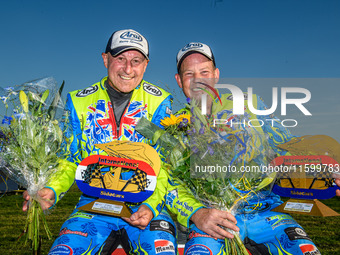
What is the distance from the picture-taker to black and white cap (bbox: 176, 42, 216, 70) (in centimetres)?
341

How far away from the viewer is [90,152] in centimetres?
317

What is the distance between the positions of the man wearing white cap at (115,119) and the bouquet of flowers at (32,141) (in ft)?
0.44

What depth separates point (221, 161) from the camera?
225 cm

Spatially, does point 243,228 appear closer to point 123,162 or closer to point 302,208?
point 302,208

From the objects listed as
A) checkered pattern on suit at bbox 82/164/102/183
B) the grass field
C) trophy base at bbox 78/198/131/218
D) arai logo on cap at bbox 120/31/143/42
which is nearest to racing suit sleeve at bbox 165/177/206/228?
trophy base at bbox 78/198/131/218

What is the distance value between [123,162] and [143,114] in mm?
863

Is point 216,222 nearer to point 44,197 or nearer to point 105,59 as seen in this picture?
point 44,197

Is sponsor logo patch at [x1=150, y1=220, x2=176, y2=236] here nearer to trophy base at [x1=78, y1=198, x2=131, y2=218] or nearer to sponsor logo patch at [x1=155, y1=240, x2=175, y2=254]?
sponsor logo patch at [x1=155, y1=240, x2=175, y2=254]

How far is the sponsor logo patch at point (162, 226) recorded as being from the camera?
2.60m

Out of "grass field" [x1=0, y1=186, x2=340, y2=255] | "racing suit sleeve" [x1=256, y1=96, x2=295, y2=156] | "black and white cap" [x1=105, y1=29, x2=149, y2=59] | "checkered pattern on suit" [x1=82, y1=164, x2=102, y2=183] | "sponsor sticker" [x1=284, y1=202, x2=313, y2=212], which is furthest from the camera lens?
"grass field" [x1=0, y1=186, x2=340, y2=255]

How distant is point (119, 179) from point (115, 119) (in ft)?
2.97

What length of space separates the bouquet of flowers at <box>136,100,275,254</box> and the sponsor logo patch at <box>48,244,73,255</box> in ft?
3.24

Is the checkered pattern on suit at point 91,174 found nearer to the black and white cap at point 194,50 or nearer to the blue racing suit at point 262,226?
the blue racing suit at point 262,226

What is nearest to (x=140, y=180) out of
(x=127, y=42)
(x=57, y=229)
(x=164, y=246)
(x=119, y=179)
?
(x=119, y=179)
